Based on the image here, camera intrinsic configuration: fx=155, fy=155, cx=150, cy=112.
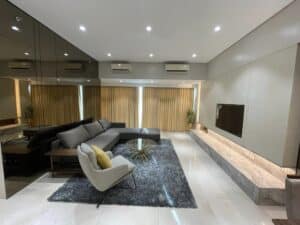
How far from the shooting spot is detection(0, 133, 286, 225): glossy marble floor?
1.93 m

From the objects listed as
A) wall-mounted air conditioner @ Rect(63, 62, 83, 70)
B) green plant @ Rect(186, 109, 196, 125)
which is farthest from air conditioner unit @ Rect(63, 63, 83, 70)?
green plant @ Rect(186, 109, 196, 125)

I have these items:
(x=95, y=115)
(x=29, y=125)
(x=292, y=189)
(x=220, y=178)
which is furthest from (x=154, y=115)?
(x=292, y=189)

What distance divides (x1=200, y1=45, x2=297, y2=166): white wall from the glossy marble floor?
898mm

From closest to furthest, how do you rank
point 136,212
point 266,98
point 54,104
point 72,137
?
1. point 136,212
2. point 266,98
3. point 72,137
4. point 54,104

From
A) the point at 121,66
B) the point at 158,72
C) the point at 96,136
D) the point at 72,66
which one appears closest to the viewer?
the point at 72,66

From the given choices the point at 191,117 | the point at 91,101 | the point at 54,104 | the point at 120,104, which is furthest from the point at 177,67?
the point at 54,104

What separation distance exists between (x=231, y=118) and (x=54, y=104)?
4.24 meters

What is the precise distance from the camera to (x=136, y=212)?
2.08 meters

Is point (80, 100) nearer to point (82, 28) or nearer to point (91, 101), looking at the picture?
point (91, 101)

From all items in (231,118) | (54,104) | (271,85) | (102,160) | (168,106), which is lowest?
(102,160)

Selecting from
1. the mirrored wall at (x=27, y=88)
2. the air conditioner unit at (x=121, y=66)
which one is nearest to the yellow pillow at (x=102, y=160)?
the mirrored wall at (x=27, y=88)

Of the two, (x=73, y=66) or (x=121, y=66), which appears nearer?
(x=73, y=66)

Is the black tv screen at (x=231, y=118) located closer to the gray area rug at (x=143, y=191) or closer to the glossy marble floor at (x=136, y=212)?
the glossy marble floor at (x=136, y=212)

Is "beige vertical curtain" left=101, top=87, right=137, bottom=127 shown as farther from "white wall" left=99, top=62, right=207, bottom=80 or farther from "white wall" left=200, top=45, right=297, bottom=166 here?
"white wall" left=200, top=45, right=297, bottom=166
